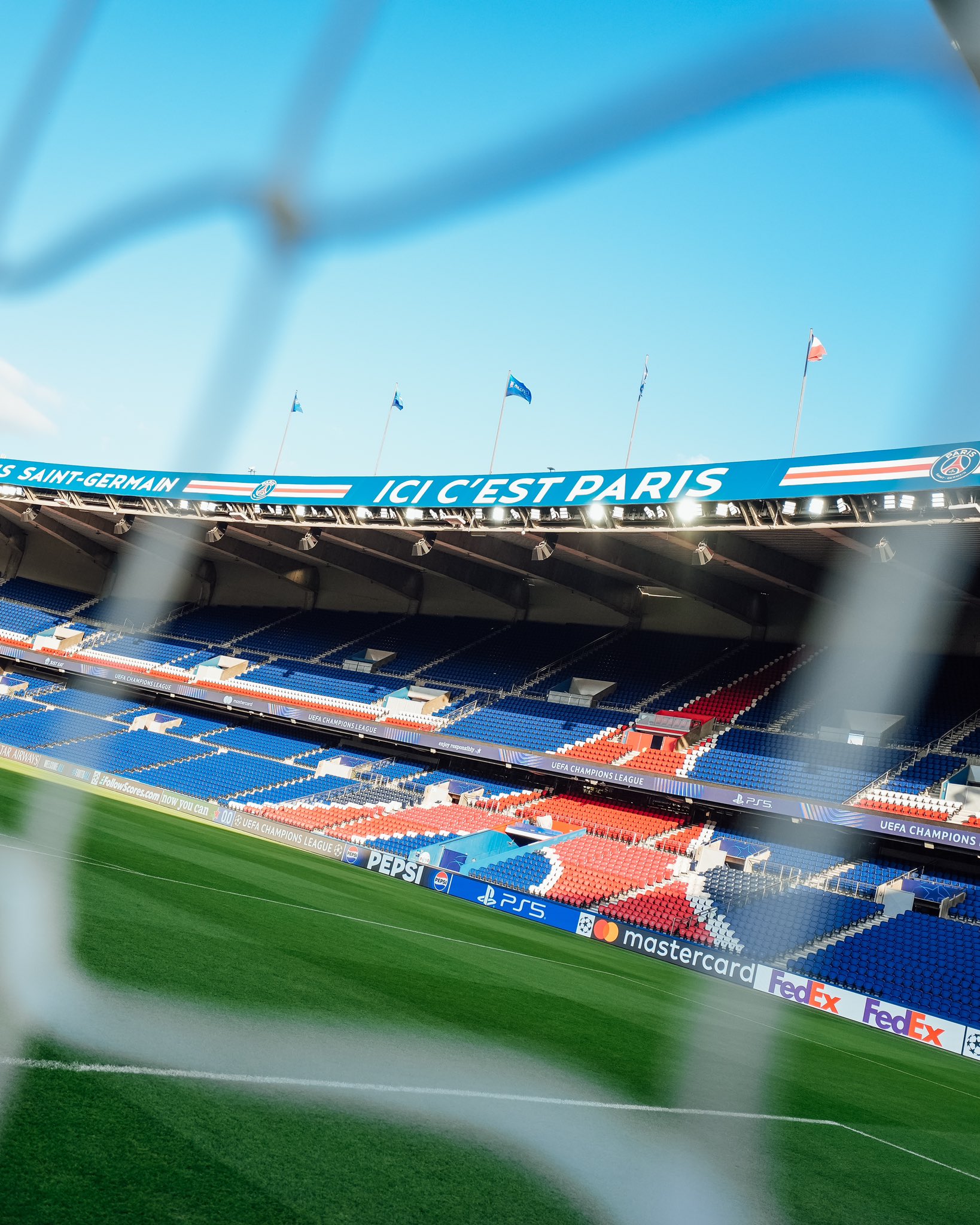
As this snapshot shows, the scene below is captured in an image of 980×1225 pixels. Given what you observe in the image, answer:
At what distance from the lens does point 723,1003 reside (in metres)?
13.6

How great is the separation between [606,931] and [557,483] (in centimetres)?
1105

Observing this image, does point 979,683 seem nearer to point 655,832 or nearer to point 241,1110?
point 655,832

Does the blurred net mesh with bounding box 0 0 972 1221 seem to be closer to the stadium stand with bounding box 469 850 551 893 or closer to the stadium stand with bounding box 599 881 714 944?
the stadium stand with bounding box 599 881 714 944

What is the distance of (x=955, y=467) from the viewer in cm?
1645

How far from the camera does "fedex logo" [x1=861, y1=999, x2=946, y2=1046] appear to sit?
15.2 m

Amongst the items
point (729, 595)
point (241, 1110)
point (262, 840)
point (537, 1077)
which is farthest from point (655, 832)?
point (241, 1110)

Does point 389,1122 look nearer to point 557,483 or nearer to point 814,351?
point 814,351

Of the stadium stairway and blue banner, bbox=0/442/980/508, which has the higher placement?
blue banner, bbox=0/442/980/508

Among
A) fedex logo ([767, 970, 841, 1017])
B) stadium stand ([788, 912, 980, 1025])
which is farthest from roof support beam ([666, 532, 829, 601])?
fedex logo ([767, 970, 841, 1017])

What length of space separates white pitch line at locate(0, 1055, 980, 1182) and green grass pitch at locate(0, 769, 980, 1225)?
0.23 feet

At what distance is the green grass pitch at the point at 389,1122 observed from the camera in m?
2.96

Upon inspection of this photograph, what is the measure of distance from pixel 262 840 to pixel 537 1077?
61.2ft

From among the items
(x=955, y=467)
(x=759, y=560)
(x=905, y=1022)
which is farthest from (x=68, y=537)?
(x=905, y=1022)

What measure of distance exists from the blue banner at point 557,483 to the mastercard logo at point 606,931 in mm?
9498
